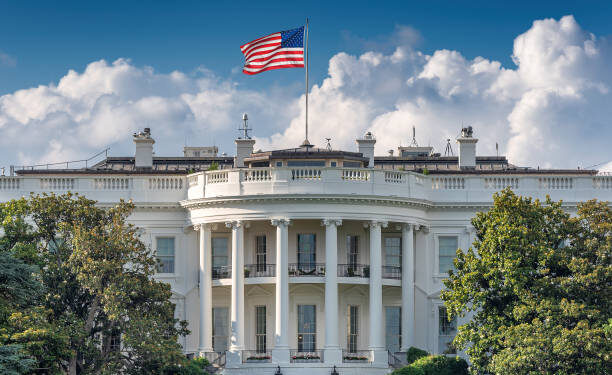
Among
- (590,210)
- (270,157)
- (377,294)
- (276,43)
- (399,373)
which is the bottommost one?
(399,373)

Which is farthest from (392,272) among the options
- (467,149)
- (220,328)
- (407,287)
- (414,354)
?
(467,149)

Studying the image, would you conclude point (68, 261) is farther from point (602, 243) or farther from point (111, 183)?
point (602, 243)

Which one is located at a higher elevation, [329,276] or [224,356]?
[329,276]

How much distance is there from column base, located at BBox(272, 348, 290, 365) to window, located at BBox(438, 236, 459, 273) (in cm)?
997

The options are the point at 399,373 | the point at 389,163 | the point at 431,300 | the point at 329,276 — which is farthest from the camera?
the point at 389,163

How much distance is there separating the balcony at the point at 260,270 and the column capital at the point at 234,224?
113 inches

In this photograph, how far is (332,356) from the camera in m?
49.5

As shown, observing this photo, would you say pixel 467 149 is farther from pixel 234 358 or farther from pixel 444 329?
pixel 234 358

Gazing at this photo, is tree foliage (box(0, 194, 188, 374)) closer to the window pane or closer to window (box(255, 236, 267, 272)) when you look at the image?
window (box(255, 236, 267, 272))

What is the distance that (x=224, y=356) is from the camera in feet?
168

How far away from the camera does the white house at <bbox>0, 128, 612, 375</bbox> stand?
50.6 meters

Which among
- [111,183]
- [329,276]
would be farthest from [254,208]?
[111,183]

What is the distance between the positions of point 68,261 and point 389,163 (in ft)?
84.8

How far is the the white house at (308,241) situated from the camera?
50.6 meters
